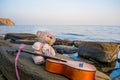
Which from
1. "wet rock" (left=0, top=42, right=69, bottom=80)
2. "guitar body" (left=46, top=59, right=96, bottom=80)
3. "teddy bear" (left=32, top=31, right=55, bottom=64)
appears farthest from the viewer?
→ "teddy bear" (left=32, top=31, right=55, bottom=64)

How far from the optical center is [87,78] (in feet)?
9.14

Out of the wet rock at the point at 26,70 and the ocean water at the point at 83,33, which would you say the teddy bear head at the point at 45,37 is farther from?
the ocean water at the point at 83,33

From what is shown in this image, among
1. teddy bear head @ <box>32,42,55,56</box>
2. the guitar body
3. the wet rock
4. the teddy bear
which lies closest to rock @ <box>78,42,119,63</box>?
the wet rock

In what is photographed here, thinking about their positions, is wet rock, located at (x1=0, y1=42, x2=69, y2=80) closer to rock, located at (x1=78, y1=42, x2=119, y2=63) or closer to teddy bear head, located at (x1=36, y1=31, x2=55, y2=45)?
teddy bear head, located at (x1=36, y1=31, x2=55, y2=45)

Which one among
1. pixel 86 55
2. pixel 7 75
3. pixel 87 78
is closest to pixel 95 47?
pixel 86 55

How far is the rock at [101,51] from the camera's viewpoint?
8297 millimetres

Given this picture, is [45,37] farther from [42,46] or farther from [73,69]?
[73,69]

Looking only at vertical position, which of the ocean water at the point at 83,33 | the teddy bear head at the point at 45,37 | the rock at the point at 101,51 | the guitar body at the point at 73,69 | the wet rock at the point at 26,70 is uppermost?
the teddy bear head at the point at 45,37

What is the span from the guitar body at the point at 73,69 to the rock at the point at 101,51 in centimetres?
532

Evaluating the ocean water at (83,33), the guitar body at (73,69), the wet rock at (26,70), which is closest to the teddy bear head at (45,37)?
the wet rock at (26,70)

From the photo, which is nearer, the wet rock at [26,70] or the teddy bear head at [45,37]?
the wet rock at [26,70]

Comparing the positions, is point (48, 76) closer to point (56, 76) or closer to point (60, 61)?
point (56, 76)

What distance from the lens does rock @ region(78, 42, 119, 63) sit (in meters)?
8.30

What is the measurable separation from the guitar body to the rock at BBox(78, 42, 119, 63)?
17.5 feet
